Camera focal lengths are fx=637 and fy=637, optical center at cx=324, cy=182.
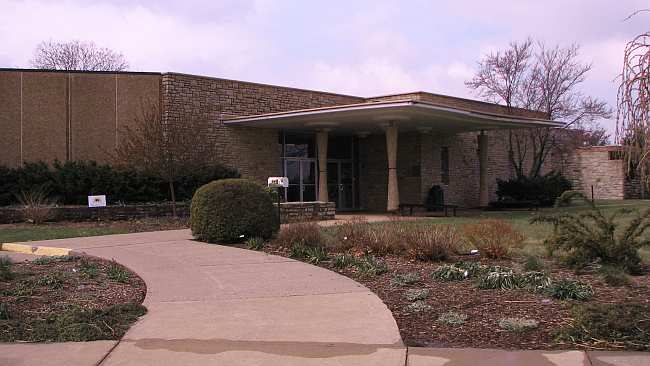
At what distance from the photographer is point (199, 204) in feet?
48.1

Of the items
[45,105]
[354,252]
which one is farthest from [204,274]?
[45,105]

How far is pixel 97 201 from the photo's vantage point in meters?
20.9

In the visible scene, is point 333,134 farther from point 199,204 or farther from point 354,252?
point 354,252

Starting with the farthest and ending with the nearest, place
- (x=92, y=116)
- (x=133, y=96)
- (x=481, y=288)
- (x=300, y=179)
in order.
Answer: (x=300, y=179) → (x=133, y=96) → (x=92, y=116) → (x=481, y=288)

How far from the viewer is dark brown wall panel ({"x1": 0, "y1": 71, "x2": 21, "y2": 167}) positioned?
22609 millimetres

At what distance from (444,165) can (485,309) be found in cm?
2459

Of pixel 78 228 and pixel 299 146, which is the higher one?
pixel 299 146

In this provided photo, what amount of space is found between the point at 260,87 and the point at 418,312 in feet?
69.2

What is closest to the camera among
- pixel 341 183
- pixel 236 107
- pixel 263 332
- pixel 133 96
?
pixel 263 332

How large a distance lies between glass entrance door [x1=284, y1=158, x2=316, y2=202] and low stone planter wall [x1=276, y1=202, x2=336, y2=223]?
521 centimetres

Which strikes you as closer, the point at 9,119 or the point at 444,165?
the point at 9,119

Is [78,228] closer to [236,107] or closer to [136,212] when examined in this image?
[136,212]

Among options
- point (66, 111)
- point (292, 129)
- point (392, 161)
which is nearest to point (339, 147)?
point (292, 129)

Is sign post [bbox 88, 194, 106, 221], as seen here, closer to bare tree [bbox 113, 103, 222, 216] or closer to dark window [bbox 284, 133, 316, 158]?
bare tree [bbox 113, 103, 222, 216]
